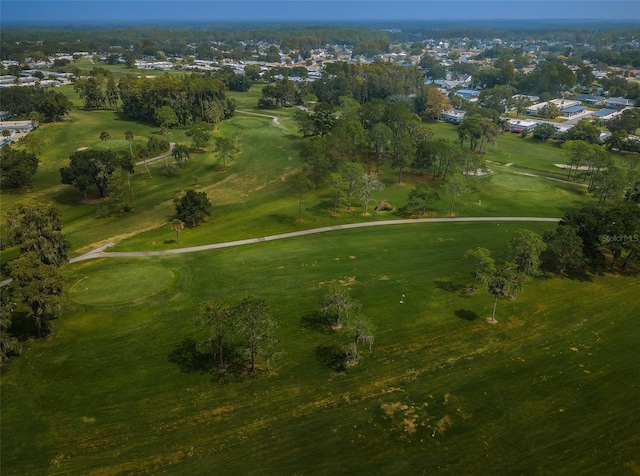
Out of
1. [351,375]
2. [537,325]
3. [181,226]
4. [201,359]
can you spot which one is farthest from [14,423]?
[537,325]

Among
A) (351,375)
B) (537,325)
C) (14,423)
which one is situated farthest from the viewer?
(537,325)

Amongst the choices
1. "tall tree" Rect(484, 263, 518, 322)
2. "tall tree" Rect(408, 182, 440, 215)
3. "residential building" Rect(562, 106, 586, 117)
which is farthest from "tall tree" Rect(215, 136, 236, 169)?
"residential building" Rect(562, 106, 586, 117)

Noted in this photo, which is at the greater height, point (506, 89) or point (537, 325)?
point (506, 89)

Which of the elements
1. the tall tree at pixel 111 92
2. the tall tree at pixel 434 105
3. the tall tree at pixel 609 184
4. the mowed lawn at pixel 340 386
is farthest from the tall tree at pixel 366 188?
the tall tree at pixel 111 92

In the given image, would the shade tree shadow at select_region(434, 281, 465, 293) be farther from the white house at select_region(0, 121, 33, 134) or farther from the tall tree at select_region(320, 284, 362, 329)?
the white house at select_region(0, 121, 33, 134)

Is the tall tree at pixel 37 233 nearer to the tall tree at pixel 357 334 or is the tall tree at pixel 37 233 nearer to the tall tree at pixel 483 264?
the tall tree at pixel 357 334

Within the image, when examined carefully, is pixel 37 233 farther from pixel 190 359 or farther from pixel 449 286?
pixel 449 286

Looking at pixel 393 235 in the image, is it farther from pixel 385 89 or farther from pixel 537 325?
pixel 385 89
